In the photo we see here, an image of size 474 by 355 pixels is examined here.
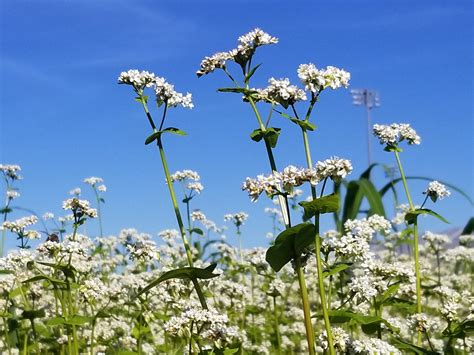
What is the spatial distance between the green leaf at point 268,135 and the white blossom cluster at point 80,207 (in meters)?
2.06

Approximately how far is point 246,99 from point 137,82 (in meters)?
0.90

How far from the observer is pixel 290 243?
3.69 meters

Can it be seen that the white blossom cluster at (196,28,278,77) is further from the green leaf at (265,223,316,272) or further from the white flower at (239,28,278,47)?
the green leaf at (265,223,316,272)

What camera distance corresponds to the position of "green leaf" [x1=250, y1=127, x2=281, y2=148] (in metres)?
3.86

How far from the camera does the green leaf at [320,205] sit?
3473 millimetres

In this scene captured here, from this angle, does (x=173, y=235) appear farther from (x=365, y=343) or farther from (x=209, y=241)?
(x=365, y=343)

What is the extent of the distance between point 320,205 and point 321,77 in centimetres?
79

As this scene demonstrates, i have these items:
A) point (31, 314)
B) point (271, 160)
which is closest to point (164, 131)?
point (271, 160)

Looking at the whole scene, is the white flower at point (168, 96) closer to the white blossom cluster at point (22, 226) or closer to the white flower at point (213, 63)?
the white flower at point (213, 63)

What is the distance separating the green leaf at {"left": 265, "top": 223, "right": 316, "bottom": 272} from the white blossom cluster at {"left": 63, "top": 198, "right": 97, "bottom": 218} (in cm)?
217

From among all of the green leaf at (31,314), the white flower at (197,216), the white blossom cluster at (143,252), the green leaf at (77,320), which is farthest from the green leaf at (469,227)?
the green leaf at (77,320)

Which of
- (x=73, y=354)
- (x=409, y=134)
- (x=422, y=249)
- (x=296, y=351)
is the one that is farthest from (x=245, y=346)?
(x=422, y=249)

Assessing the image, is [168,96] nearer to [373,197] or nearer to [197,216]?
[197,216]

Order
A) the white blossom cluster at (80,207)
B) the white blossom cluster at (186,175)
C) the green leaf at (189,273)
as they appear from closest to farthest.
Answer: the green leaf at (189,273)
the white blossom cluster at (80,207)
the white blossom cluster at (186,175)
